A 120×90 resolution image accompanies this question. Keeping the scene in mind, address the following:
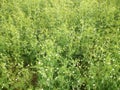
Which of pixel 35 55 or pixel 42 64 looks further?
pixel 35 55

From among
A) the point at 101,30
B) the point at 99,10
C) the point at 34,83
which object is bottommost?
the point at 34,83

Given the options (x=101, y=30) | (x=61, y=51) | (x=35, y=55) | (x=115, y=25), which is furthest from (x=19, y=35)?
(x=115, y=25)

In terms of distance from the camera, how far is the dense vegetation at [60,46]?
459 cm

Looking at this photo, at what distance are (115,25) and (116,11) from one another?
0.68 metres

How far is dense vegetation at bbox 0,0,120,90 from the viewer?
181 inches

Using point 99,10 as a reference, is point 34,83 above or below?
below

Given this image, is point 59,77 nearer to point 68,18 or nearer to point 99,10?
point 68,18

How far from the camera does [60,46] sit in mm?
5590

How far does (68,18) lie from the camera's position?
655 cm

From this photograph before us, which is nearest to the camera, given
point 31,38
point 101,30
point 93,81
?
point 93,81

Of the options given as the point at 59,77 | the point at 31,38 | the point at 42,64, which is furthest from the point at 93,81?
the point at 31,38

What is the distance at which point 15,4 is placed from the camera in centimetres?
711

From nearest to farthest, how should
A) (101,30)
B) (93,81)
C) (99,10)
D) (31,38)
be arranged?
(93,81) → (31,38) → (101,30) → (99,10)

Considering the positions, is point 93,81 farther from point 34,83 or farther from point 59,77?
point 34,83
